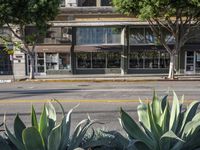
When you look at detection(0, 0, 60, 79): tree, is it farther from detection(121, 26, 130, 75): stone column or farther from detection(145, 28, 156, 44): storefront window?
detection(145, 28, 156, 44): storefront window

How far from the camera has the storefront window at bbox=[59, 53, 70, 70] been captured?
40.1 m

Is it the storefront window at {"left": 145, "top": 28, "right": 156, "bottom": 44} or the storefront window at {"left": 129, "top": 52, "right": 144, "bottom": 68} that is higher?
the storefront window at {"left": 145, "top": 28, "right": 156, "bottom": 44}

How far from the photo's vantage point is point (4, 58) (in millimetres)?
40719

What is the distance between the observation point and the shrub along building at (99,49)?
39156mm

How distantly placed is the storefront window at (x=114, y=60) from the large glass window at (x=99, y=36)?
1.27 metres

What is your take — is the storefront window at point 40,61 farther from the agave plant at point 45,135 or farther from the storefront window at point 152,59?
the agave plant at point 45,135

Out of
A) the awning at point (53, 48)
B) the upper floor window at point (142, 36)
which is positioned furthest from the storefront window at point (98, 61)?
the upper floor window at point (142, 36)

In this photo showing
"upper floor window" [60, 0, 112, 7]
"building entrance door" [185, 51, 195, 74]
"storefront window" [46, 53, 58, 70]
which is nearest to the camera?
"building entrance door" [185, 51, 195, 74]

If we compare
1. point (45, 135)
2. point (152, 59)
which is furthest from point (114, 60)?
point (45, 135)

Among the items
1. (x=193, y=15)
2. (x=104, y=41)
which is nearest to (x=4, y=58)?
(x=104, y=41)

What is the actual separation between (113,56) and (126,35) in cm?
256

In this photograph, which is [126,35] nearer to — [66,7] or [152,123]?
[66,7]

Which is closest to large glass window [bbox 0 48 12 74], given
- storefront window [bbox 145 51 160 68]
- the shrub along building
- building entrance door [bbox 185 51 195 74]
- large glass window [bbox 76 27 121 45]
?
the shrub along building

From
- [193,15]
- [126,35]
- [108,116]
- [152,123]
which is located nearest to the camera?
[152,123]
